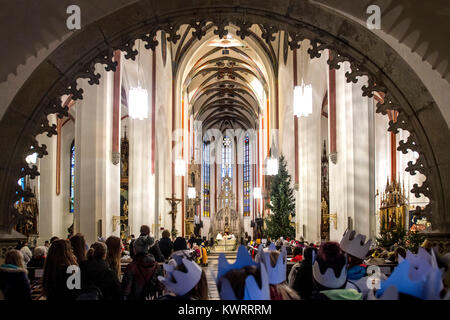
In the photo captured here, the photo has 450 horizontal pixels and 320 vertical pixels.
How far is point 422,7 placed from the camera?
16.2ft

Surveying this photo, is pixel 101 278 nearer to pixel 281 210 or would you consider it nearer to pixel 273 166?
pixel 281 210

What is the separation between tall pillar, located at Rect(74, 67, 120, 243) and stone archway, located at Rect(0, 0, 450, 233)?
626 cm

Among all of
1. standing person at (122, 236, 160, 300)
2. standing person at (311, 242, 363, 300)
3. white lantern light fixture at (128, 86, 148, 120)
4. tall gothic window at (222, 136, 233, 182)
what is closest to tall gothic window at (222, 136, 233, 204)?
tall gothic window at (222, 136, 233, 182)

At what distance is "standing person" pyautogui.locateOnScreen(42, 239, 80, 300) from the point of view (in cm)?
433

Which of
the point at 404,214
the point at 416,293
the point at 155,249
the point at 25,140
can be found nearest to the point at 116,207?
the point at 155,249

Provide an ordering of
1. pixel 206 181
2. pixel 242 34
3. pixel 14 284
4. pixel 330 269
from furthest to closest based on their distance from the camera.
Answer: pixel 206 181 < pixel 242 34 < pixel 14 284 < pixel 330 269

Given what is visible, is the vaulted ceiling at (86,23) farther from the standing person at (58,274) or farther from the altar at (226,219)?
the altar at (226,219)

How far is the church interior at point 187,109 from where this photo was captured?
5.21m

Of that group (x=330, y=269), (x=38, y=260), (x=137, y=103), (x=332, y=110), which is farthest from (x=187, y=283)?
(x=332, y=110)

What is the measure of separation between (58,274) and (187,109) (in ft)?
93.8

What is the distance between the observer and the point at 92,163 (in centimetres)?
1171

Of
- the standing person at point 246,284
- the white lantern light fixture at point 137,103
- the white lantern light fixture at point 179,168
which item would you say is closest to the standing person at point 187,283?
the standing person at point 246,284

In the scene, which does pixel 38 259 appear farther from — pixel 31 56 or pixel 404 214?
pixel 404 214

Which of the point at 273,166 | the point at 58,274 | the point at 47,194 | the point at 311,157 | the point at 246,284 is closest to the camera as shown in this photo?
the point at 246,284
